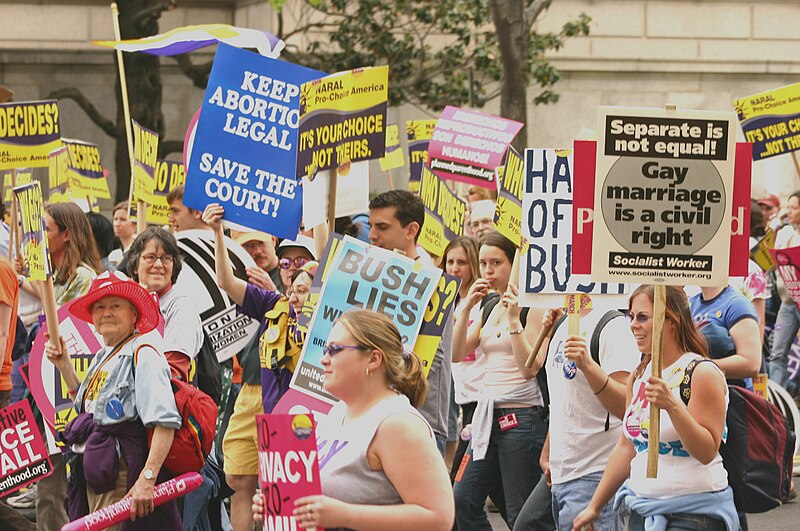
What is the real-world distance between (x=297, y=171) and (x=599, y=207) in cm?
193

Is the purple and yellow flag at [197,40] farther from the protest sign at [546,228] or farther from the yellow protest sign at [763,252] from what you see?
the yellow protest sign at [763,252]

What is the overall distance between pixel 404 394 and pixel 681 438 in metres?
1.44

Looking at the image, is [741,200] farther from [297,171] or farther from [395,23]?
[395,23]

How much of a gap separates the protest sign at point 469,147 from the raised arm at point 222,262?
5.61 m

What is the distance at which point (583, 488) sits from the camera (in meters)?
7.04

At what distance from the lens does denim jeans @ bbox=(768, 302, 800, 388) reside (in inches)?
547

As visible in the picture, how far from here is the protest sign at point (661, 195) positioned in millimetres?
6113

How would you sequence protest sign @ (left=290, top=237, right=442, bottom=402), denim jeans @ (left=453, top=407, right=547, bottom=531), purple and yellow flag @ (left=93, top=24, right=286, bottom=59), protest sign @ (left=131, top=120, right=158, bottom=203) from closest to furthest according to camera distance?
1. protest sign @ (left=290, top=237, right=442, bottom=402)
2. denim jeans @ (left=453, top=407, right=547, bottom=531)
3. purple and yellow flag @ (left=93, top=24, right=286, bottom=59)
4. protest sign @ (left=131, top=120, right=158, bottom=203)

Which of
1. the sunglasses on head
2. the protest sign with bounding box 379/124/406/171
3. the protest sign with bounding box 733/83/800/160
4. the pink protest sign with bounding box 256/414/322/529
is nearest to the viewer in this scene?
the pink protest sign with bounding box 256/414/322/529

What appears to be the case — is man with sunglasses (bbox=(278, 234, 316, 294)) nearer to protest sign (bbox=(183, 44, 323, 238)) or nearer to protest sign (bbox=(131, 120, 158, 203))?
protest sign (bbox=(183, 44, 323, 238))

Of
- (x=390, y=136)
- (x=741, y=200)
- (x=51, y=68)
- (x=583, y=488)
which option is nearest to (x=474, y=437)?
(x=583, y=488)

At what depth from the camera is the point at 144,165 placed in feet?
38.1

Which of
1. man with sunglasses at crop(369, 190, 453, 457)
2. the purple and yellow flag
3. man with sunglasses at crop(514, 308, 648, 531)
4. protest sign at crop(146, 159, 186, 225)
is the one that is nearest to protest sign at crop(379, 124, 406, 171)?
protest sign at crop(146, 159, 186, 225)

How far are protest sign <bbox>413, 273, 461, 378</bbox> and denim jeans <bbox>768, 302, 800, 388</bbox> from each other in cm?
757
